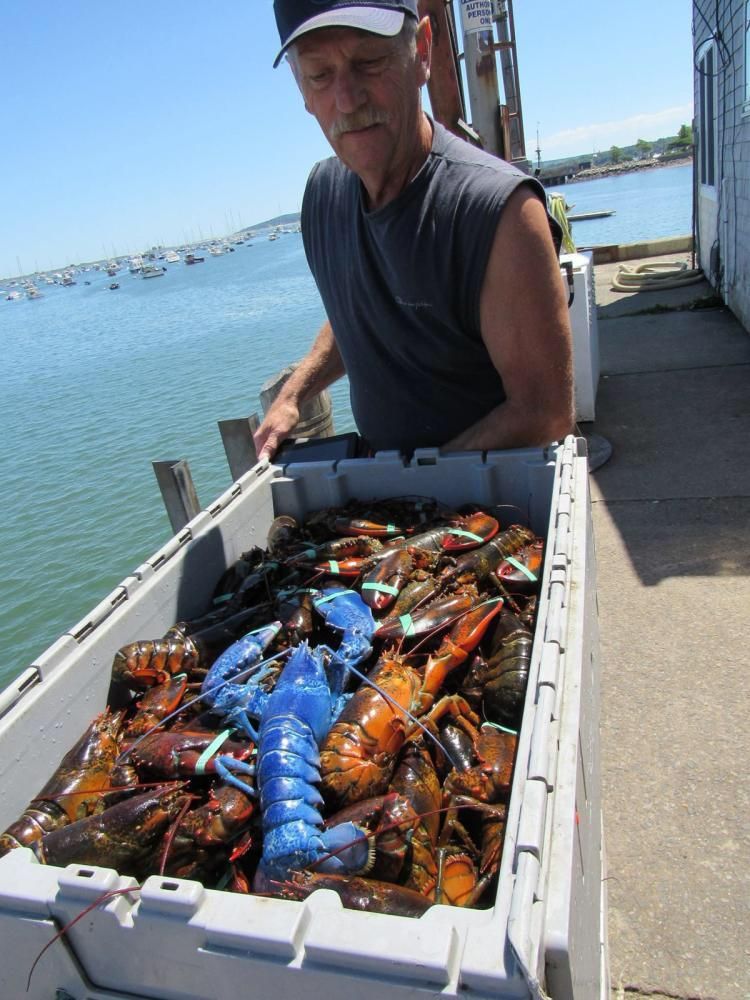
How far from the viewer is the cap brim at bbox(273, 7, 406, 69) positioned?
2.05 meters

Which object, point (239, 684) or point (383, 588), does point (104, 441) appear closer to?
point (383, 588)

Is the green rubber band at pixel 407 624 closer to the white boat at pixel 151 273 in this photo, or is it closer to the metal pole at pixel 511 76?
the metal pole at pixel 511 76

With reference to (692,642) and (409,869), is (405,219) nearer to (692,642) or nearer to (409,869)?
(409,869)

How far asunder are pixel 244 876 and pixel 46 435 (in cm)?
1569

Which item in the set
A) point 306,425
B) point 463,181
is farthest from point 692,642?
point 306,425

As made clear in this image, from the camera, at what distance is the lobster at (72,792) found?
1.67 metres

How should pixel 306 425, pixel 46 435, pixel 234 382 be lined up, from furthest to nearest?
pixel 234 382, pixel 46 435, pixel 306 425

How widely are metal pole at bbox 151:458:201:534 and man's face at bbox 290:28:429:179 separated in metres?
3.42

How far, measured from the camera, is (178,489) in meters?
5.41

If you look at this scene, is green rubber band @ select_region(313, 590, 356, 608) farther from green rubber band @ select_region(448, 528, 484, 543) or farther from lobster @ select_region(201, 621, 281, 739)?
green rubber band @ select_region(448, 528, 484, 543)

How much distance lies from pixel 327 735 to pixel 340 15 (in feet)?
6.64

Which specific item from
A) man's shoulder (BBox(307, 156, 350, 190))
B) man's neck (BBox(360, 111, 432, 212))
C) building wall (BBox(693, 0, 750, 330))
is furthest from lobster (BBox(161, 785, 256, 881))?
building wall (BBox(693, 0, 750, 330))

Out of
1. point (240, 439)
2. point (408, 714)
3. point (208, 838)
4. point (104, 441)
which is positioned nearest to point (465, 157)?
point (408, 714)

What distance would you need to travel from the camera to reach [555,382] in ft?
7.89
